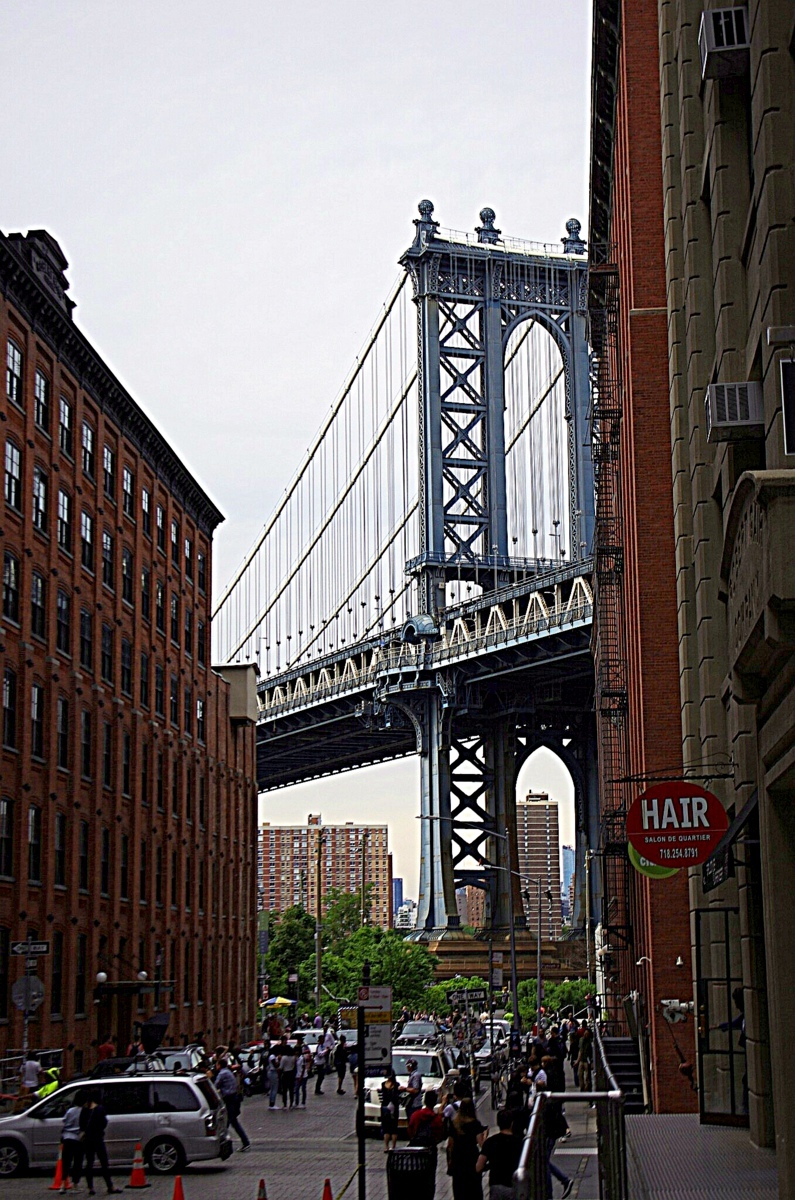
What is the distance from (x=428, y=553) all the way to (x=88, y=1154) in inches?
2775

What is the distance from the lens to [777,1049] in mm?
13930

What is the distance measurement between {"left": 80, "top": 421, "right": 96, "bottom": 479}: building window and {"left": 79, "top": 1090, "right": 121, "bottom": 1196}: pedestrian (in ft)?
94.4

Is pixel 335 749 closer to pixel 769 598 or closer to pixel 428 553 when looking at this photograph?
pixel 428 553

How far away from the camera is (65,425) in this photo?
1923 inches

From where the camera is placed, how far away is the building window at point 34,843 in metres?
43.7

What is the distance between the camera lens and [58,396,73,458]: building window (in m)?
48.0

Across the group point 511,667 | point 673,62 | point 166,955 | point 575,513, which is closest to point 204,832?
point 166,955

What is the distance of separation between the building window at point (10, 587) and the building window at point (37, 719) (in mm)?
2302

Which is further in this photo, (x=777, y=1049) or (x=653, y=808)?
(x=653, y=808)

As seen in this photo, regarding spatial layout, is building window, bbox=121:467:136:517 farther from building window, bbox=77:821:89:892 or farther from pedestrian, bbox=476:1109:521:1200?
pedestrian, bbox=476:1109:521:1200

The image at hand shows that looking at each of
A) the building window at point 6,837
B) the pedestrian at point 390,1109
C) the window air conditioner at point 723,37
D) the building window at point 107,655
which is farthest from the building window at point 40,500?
the window air conditioner at point 723,37

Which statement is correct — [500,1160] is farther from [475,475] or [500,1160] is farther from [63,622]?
[475,475]

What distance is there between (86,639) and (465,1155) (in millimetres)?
34040

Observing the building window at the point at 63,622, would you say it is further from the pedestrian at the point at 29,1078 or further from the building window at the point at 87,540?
the pedestrian at the point at 29,1078
